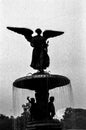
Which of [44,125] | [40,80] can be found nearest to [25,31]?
[40,80]

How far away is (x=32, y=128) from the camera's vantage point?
47.9 ft

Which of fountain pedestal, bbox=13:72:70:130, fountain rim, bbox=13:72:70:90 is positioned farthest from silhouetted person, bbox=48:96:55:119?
fountain rim, bbox=13:72:70:90

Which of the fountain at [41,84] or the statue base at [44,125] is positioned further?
the fountain at [41,84]

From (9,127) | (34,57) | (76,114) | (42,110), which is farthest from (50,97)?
(76,114)

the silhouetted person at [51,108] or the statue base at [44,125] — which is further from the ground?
the silhouetted person at [51,108]

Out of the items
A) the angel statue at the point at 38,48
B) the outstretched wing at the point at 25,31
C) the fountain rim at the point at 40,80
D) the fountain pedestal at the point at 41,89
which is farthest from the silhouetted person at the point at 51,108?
the outstretched wing at the point at 25,31

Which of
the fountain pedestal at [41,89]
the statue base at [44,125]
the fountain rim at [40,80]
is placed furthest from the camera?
the fountain rim at [40,80]

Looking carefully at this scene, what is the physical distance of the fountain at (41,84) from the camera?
48.3ft

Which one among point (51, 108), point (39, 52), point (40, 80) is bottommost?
point (51, 108)

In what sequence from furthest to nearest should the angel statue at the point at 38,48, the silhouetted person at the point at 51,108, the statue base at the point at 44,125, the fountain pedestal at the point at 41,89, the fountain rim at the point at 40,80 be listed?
the angel statue at the point at 38,48
the silhouetted person at the point at 51,108
the fountain rim at the point at 40,80
the fountain pedestal at the point at 41,89
the statue base at the point at 44,125

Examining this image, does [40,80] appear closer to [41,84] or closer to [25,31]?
[41,84]

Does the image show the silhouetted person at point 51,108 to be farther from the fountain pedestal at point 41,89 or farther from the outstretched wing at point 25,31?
the outstretched wing at point 25,31

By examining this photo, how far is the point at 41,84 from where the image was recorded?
15.4 meters

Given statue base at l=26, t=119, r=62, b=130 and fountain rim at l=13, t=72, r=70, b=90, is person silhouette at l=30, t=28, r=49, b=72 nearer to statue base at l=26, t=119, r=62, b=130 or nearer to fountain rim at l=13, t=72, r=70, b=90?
fountain rim at l=13, t=72, r=70, b=90
